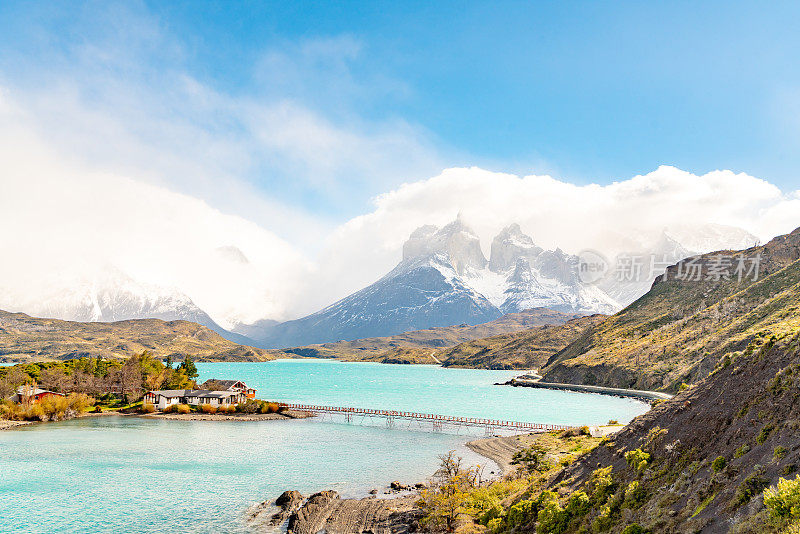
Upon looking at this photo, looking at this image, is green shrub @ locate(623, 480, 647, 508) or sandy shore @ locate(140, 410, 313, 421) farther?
sandy shore @ locate(140, 410, 313, 421)

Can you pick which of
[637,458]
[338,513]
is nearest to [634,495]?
[637,458]

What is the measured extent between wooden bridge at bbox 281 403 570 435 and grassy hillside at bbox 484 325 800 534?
71.0 metres

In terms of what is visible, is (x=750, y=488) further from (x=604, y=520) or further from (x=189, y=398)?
(x=189, y=398)

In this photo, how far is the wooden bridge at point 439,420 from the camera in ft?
357

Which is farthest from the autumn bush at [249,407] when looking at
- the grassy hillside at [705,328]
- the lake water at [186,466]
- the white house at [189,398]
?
the grassy hillside at [705,328]

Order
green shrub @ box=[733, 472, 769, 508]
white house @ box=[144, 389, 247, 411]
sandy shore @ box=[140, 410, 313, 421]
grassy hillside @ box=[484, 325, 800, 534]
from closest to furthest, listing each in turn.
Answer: green shrub @ box=[733, 472, 769, 508] → grassy hillside @ box=[484, 325, 800, 534] → sandy shore @ box=[140, 410, 313, 421] → white house @ box=[144, 389, 247, 411]

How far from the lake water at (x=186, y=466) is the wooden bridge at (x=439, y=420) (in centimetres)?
772

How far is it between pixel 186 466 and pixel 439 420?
2404 inches

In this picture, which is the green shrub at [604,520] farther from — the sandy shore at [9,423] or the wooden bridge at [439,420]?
the sandy shore at [9,423]

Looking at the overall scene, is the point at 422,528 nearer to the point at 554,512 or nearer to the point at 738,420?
the point at 554,512

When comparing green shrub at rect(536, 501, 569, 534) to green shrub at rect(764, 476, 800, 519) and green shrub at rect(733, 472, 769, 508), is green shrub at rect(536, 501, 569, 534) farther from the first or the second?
green shrub at rect(764, 476, 800, 519)

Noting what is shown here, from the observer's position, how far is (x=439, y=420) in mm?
119875

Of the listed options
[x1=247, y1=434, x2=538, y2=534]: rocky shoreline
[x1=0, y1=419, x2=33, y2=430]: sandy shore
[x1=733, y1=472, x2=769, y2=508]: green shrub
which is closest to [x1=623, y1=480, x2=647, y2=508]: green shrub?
[x1=733, y1=472, x2=769, y2=508]: green shrub

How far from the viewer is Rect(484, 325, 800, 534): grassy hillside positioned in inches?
869
